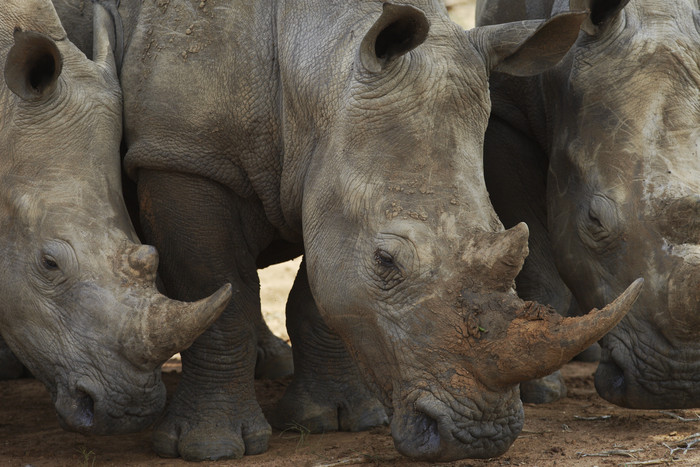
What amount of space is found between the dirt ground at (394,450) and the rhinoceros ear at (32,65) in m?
2.02

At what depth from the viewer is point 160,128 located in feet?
22.1

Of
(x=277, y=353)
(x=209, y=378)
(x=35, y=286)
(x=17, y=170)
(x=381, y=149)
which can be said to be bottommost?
(x=277, y=353)

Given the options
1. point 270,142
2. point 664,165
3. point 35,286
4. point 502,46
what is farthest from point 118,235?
point 664,165

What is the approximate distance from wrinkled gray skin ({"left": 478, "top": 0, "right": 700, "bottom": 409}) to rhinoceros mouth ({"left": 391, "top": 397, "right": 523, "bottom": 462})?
3.71 ft

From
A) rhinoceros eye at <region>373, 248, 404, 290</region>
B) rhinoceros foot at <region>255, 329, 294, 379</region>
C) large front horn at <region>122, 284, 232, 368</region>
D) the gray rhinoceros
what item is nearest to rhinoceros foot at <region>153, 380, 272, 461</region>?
the gray rhinoceros

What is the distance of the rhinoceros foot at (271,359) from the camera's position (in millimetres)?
9148

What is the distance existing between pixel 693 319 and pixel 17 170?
3645 millimetres

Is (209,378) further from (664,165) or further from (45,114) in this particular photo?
(664,165)

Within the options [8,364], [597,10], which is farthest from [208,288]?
[597,10]

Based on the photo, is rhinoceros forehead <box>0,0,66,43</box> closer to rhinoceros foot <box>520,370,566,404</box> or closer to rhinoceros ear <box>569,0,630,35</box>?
rhinoceros ear <box>569,0,630,35</box>

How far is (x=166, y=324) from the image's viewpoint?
19.1 feet

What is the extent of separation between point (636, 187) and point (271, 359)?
3.75 metres

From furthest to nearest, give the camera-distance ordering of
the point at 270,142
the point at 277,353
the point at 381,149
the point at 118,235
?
the point at 277,353, the point at 270,142, the point at 118,235, the point at 381,149

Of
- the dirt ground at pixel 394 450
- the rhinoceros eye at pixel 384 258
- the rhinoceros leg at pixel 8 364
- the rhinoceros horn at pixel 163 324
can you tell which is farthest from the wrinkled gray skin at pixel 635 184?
the rhinoceros leg at pixel 8 364
